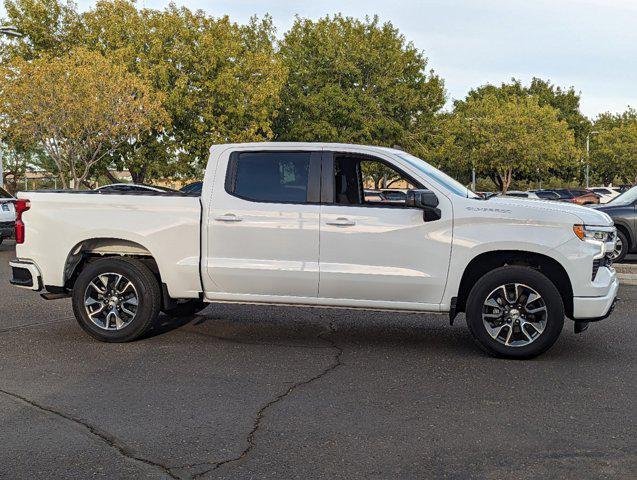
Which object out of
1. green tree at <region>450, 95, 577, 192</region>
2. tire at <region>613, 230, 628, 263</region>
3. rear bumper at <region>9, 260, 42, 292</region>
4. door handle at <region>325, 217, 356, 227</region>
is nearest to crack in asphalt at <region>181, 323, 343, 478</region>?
door handle at <region>325, 217, 356, 227</region>

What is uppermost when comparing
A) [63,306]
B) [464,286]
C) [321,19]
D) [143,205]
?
[321,19]

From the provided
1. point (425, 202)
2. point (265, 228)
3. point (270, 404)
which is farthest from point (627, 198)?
point (270, 404)

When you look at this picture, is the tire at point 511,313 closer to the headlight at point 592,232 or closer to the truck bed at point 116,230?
the headlight at point 592,232

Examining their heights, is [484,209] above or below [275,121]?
below

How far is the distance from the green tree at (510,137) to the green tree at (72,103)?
89.5 ft

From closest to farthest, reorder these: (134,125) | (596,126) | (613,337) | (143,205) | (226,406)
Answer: (226,406)
(143,205)
(613,337)
(134,125)
(596,126)

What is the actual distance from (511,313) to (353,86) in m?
37.9

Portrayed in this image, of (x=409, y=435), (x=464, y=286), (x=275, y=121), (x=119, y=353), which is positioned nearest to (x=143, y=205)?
(x=119, y=353)

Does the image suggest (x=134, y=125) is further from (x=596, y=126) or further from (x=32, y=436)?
(x=596, y=126)

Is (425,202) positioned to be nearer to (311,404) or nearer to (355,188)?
(355,188)

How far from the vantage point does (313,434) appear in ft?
15.0

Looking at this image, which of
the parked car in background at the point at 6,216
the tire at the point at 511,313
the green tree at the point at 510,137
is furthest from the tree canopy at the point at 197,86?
the tire at the point at 511,313

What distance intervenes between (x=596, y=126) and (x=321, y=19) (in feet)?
156

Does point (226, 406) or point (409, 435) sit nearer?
point (409, 435)
